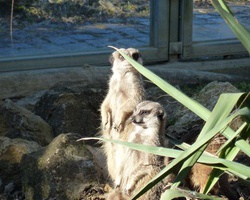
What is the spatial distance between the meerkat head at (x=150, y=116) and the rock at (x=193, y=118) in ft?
1.90

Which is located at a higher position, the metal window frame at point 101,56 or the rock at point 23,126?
the metal window frame at point 101,56

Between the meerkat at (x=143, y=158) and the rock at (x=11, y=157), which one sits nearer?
the meerkat at (x=143, y=158)

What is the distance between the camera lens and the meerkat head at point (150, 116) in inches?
163

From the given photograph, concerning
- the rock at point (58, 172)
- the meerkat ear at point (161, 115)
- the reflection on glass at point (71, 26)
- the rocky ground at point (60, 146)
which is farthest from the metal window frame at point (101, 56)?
the meerkat ear at point (161, 115)

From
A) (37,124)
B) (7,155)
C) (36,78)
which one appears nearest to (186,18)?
(36,78)

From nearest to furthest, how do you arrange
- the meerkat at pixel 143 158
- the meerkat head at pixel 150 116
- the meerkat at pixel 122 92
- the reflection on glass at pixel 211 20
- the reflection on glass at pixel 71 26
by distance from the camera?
the meerkat at pixel 143 158 < the meerkat head at pixel 150 116 < the meerkat at pixel 122 92 < the reflection on glass at pixel 71 26 < the reflection on glass at pixel 211 20

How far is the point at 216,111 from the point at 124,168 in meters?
1.98

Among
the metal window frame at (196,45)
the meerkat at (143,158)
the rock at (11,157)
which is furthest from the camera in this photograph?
the metal window frame at (196,45)

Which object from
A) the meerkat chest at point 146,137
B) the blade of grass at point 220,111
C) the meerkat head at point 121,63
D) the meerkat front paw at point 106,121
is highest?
the blade of grass at point 220,111

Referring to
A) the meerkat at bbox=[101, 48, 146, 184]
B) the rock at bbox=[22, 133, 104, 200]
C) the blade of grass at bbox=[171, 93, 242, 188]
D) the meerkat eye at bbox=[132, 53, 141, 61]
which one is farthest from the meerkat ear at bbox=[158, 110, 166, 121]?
the blade of grass at bbox=[171, 93, 242, 188]

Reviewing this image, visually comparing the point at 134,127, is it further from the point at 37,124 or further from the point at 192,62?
the point at 192,62

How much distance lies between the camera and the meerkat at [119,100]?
4.70 meters

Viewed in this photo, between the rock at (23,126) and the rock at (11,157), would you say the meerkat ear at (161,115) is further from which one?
the rock at (23,126)

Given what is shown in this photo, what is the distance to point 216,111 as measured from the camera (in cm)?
239
